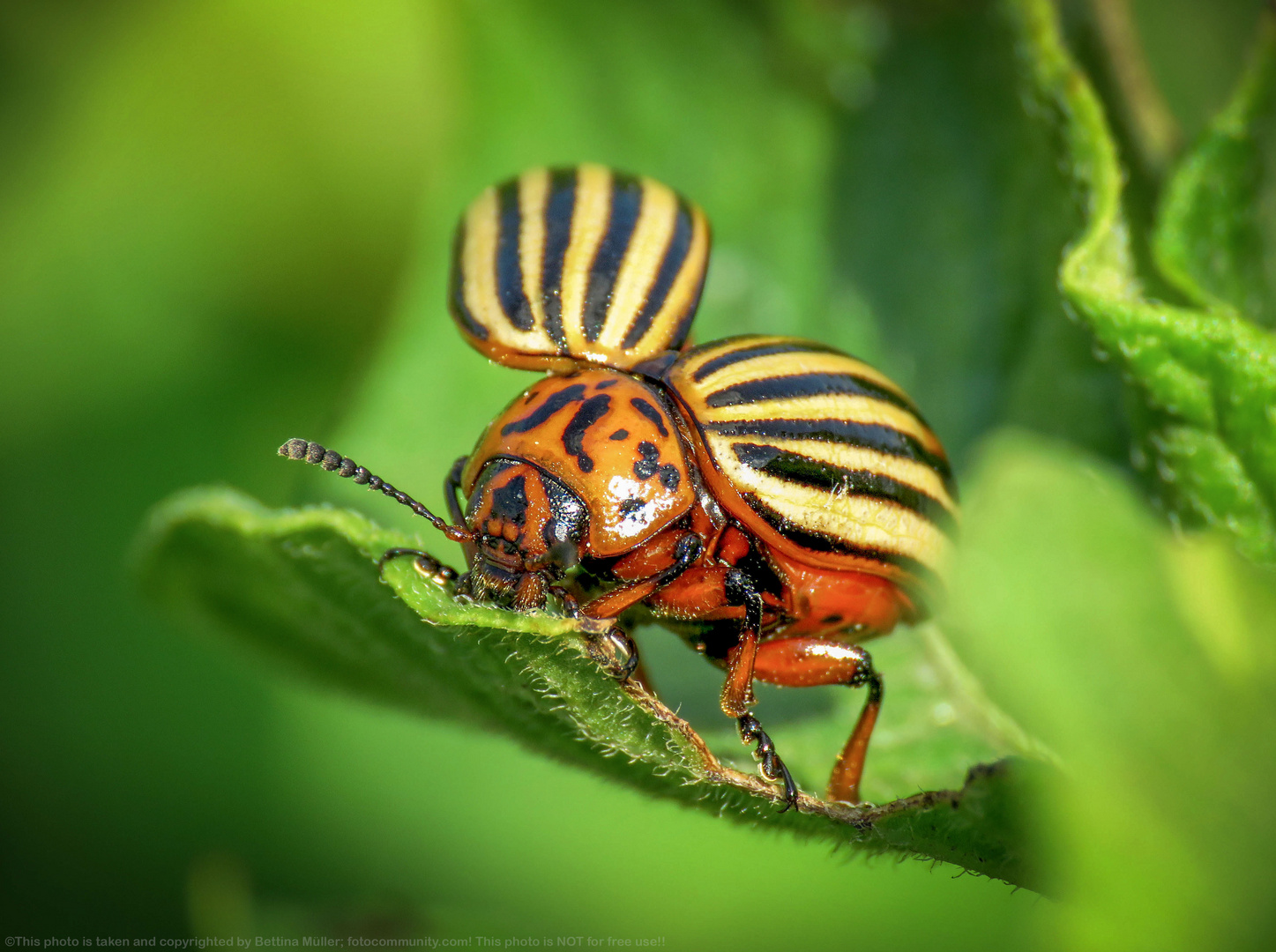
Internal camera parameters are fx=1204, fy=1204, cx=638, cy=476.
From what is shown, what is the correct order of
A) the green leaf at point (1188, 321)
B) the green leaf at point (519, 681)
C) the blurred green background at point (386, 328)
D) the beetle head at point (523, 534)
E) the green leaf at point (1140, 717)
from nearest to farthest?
the green leaf at point (1140, 717)
the green leaf at point (519, 681)
the green leaf at point (1188, 321)
the beetle head at point (523, 534)
the blurred green background at point (386, 328)

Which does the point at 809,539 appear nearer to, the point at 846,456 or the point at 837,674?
the point at 846,456

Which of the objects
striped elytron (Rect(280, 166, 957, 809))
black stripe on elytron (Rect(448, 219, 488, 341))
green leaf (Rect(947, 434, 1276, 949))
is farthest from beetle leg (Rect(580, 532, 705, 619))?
green leaf (Rect(947, 434, 1276, 949))

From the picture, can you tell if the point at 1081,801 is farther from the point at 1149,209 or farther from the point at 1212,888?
the point at 1149,209

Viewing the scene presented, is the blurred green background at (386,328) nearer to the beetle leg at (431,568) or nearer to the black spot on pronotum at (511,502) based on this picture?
the beetle leg at (431,568)

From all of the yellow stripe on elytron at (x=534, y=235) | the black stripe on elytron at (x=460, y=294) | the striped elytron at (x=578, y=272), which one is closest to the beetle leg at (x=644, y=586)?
the striped elytron at (x=578, y=272)

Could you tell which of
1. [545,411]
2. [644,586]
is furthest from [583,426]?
[644,586]

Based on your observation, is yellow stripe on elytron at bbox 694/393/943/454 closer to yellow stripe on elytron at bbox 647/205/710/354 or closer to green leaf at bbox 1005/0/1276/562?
yellow stripe on elytron at bbox 647/205/710/354
